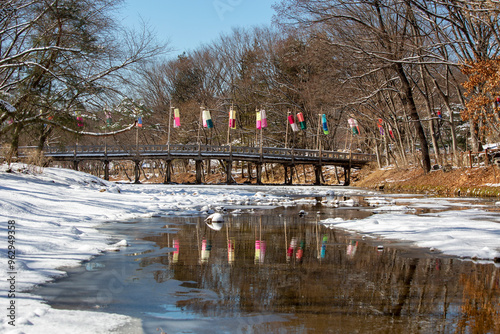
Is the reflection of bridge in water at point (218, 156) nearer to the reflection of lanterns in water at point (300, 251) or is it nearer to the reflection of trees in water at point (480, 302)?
the reflection of lanterns in water at point (300, 251)

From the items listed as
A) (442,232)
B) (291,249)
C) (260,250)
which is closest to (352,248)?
(291,249)

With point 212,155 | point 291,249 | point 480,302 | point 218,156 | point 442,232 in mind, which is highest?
point 212,155

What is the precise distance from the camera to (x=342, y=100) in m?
33.3

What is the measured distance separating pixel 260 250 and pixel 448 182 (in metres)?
20.5

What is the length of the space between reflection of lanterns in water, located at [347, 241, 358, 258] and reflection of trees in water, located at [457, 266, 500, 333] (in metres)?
1.69

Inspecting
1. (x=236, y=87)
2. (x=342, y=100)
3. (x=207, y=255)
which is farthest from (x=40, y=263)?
(x=236, y=87)

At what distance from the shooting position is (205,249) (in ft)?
22.8

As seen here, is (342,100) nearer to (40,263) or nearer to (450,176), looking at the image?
(450,176)

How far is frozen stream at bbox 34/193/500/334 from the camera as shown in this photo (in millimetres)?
3607

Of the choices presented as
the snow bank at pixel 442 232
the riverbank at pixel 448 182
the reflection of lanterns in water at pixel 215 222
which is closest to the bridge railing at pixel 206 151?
the riverbank at pixel 448 182

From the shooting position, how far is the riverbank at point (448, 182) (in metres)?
21.0

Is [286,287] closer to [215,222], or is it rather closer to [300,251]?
[300,251]

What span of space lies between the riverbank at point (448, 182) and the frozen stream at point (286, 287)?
15.7m

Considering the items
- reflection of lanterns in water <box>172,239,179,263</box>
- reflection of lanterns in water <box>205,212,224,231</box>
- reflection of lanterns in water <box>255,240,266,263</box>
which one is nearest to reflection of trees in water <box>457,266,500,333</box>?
reflection of lanterns in water <box>255,240,266,263</box>
